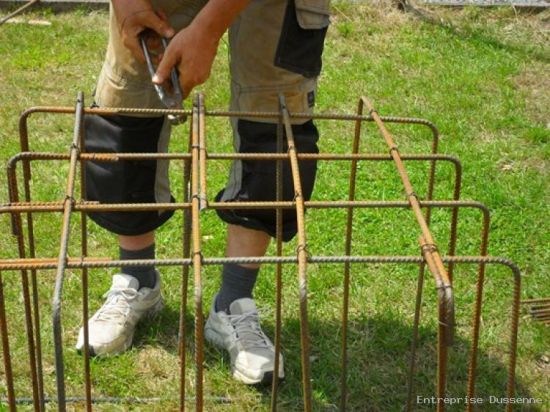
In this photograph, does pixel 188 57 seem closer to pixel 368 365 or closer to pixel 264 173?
pixel 264 173

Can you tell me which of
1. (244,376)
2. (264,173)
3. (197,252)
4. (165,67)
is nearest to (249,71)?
(264,173)

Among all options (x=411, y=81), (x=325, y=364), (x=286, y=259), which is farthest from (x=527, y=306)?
(x=411, y=81)

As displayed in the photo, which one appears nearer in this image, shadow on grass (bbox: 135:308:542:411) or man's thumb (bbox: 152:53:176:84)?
man's thumb (bbox: 152:53:176:84)

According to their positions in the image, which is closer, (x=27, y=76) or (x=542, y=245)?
(x=542, y=245)

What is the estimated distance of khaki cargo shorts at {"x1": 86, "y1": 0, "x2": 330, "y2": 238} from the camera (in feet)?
7.20

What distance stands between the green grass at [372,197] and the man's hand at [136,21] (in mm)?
884

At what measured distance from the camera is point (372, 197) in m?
3.42

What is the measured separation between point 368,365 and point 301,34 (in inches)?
37.5

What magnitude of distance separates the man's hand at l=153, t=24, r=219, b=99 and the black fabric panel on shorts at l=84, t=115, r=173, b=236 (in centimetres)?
39

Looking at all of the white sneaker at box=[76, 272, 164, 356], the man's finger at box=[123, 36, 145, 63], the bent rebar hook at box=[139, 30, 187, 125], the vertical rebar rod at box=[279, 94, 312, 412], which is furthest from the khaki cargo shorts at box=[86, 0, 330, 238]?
the vertical rebar rod at box=[279, 94, 312, 412]

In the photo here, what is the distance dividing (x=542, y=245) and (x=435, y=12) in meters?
2.75

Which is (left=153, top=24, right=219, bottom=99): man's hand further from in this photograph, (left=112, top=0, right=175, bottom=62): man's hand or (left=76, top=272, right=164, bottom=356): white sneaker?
(left=76, top=272, right=164, bottom=356): white sneaker

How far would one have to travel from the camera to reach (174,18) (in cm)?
224

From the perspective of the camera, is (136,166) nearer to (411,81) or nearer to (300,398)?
(300,398)
